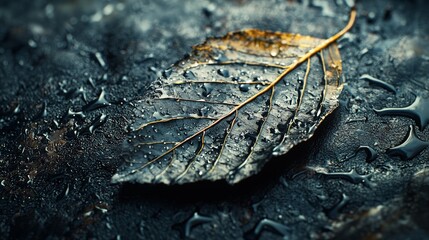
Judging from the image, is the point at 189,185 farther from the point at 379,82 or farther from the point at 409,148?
the point at 379,82

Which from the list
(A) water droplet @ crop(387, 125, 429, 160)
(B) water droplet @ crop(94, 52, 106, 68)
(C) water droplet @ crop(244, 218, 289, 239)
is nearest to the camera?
(C) water droplet @ crop(244, 218, 289, 239)

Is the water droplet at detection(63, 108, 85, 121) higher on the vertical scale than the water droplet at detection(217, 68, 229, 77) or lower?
lower

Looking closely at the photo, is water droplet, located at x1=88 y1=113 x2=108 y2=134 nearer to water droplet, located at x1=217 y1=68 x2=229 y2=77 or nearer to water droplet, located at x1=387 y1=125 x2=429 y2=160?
water droplet, located at x1=217 y1=68 x2=229 y2=77

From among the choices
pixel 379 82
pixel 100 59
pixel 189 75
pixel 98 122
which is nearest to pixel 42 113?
pixel 98 122

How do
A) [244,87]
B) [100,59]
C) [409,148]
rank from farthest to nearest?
[100,59]
[244,87]
[409,148]

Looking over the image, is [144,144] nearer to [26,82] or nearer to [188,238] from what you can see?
[188,238]

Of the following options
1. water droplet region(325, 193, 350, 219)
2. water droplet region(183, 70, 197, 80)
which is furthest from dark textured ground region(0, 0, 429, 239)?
water droplet region(183, 70, 197, 80)

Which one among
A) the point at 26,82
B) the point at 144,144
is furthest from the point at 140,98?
the point at 26,82
